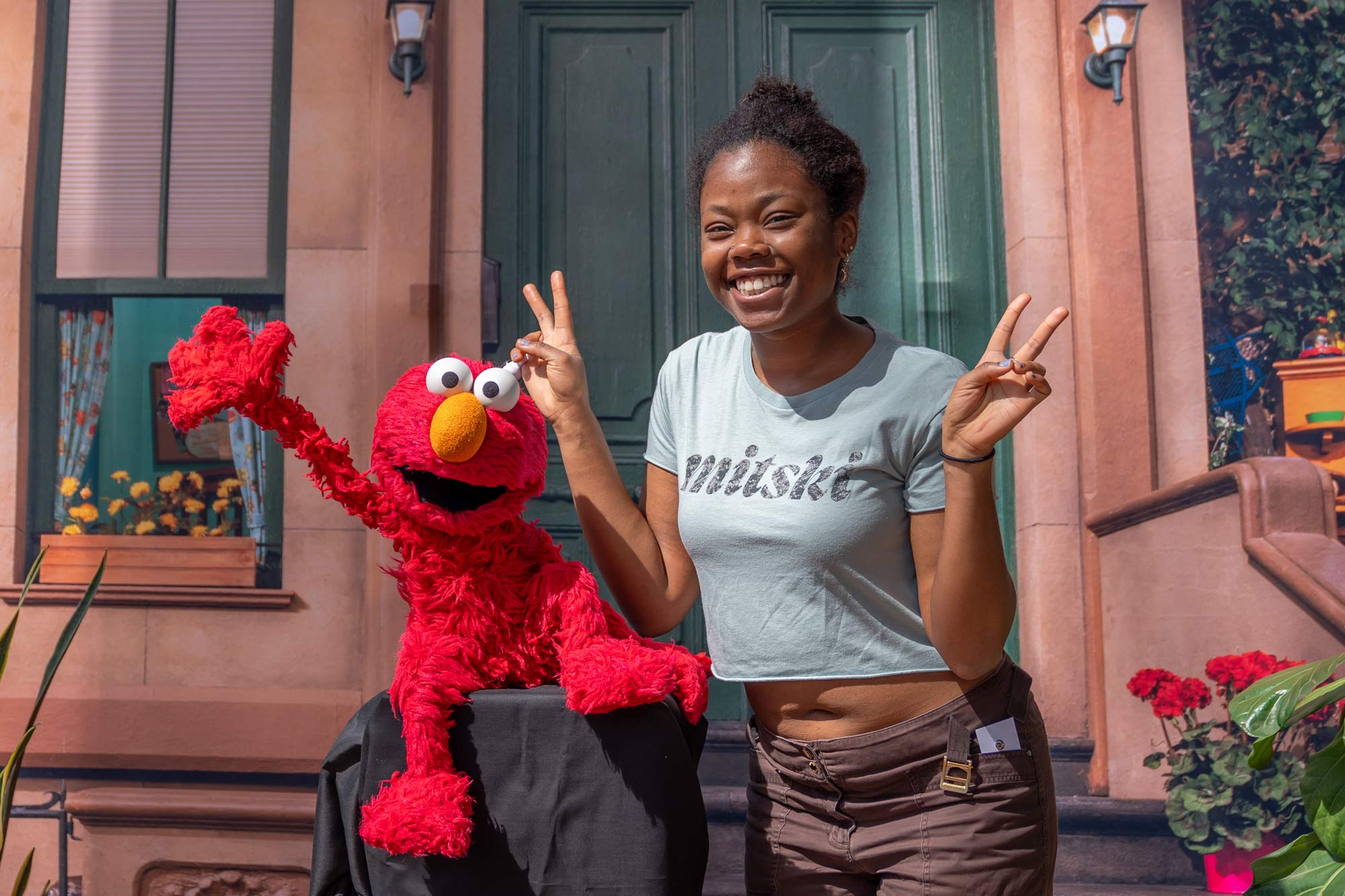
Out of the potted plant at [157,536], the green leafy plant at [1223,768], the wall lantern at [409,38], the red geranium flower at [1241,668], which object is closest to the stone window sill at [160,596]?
the potted plant at [157,536]

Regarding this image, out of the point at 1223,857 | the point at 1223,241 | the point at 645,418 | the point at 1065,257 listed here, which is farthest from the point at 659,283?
the point at 1223,857

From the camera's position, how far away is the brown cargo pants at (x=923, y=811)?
1.55m

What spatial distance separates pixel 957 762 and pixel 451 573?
740 mm

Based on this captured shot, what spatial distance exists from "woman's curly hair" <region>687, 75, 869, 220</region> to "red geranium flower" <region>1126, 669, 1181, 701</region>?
84.1 inches

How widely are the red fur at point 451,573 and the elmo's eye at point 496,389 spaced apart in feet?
0.09

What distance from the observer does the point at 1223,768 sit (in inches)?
127

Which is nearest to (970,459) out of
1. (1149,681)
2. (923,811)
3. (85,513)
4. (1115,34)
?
(923,811)

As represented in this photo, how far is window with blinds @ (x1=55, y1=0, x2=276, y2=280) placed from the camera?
Result: 3.60 m

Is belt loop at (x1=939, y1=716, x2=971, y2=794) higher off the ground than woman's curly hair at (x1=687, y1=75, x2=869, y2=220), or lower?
lower

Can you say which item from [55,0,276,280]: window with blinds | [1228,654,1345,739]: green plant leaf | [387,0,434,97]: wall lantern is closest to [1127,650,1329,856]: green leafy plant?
[1228,654,1345,739]: green plant leaf

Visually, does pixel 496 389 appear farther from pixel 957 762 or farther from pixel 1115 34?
pixel 1115 34

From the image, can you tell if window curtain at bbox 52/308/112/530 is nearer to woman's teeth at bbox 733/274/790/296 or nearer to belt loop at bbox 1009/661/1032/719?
woman's teeth at bbox 733/274/790/296

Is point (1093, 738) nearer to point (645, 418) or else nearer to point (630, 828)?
point (645, 418)

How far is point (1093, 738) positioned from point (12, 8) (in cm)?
392
